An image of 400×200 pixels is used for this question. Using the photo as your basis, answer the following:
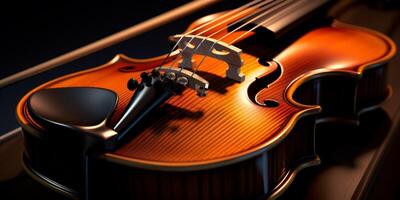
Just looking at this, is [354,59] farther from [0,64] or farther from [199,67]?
[0,64]

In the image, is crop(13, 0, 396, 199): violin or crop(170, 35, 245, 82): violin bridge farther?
crop(170, 35, 245, 82): violin bridge

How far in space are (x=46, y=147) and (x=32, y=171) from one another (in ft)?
0.22

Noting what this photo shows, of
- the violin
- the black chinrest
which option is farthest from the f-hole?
the black chinrest

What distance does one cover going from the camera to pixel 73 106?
26.9 inches

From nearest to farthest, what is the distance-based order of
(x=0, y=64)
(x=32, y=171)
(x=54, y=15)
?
(x=32, y=171) → (x=0, y=64) → (x=54, y=15)

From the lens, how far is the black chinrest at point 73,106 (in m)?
0.65

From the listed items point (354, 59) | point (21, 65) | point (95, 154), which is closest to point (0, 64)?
point (21, 65)

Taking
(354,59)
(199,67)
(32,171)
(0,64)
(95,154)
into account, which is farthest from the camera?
(0,64)

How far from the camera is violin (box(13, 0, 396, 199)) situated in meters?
→ 0.62

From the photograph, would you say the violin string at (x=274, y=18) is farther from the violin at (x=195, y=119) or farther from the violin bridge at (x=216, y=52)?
the violin bridge at (x=216, y=52)

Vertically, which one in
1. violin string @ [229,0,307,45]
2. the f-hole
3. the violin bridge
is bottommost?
the f-hole

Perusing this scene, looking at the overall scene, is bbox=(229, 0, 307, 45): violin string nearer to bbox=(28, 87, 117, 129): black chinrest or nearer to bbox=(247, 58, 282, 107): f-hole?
bbox=(247, 58, 282, 107): f-hole

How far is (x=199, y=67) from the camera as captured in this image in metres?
0.83

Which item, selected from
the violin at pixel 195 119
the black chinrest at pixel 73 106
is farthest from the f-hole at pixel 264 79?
the black chinrest at pixel 73 106
